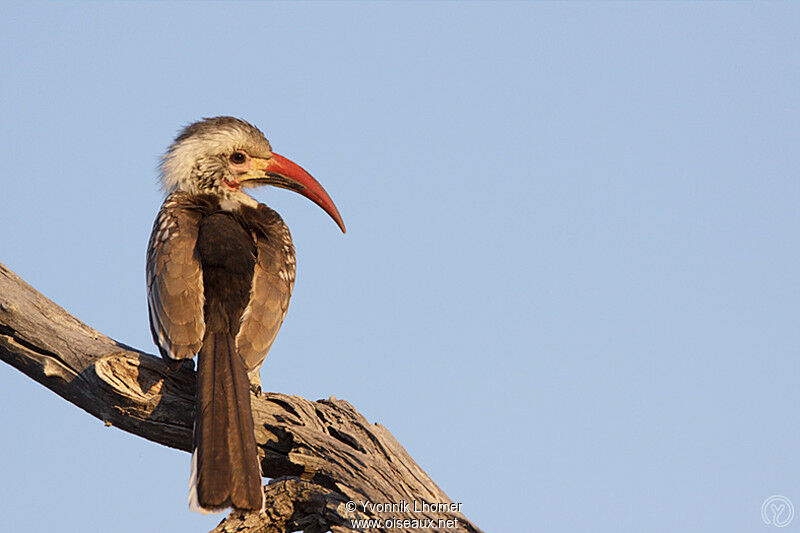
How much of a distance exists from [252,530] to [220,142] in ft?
11.5

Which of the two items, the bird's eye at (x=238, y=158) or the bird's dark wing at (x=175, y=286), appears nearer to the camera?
the bird's dark wing at (x=175, y=286)

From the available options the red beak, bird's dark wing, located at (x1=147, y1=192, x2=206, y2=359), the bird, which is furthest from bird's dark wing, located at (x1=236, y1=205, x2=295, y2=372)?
the red beak

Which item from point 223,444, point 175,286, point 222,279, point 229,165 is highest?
point 229,165

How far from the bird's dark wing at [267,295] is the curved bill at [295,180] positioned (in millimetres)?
784

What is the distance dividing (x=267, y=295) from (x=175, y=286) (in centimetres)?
60

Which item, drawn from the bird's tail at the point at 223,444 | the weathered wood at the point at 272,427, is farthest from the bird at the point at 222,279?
the weathered wood at the point at 272,427

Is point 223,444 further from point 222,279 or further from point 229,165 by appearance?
point 229,165

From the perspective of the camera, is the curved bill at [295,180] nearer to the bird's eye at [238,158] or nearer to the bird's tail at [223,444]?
the bird's eye at [238,158]

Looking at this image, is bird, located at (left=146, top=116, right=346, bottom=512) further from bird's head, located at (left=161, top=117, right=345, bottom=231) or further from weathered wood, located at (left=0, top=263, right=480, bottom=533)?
weathered wood, located at (left=0, top=263, right=480, bottom=533)

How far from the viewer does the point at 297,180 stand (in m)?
7.30

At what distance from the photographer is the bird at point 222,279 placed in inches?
178

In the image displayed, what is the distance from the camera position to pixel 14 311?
554cm

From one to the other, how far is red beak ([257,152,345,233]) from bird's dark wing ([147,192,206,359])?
3.98 ft

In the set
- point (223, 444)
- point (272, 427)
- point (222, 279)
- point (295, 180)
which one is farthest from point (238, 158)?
point (223, 444)
